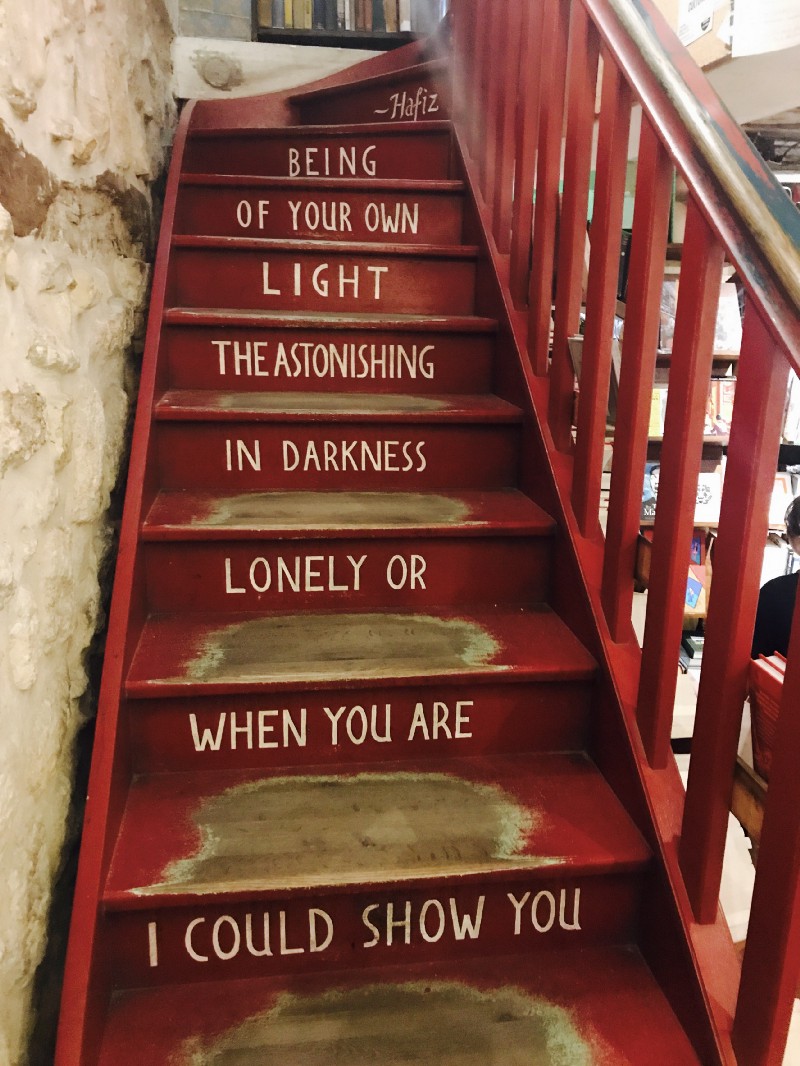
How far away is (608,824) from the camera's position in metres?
1.22

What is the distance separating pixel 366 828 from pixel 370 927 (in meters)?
0.15

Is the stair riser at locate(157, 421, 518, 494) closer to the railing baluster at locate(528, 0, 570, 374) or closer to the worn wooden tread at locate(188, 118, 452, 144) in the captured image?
the railing baluster at locate(528, 0, 570, 374)

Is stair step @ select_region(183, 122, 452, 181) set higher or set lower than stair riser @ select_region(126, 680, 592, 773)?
higher

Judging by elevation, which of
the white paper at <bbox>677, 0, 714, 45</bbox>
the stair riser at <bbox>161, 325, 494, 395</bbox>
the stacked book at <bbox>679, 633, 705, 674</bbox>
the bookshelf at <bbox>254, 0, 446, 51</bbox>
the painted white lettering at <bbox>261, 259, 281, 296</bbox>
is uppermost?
the bookshelf at <bbox>254, 0, 446, 51</bbox>

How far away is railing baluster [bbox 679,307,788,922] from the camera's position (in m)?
0.95

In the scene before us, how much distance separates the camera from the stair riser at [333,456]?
5.44 feet

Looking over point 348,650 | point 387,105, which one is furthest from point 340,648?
point 387,105

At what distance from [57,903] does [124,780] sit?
201mm

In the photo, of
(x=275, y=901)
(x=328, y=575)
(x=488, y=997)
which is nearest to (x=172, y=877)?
(x=275, y=901)

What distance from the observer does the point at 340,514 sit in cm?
156

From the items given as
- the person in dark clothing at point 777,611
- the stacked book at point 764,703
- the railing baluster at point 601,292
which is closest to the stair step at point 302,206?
the railing baluster at point 601,292

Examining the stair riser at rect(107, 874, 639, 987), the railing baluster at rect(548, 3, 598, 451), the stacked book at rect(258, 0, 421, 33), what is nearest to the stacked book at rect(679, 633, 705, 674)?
the railing baluster at rect(548, 3, 598, 451)

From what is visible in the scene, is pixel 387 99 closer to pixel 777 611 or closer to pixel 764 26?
pixel 764 26

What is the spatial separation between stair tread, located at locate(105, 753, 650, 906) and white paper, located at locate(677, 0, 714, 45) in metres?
1.79
